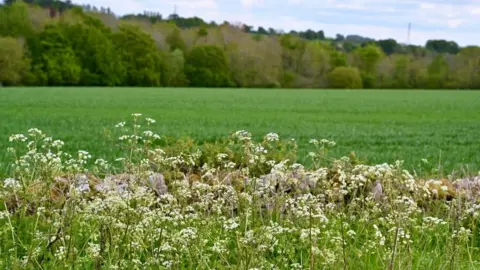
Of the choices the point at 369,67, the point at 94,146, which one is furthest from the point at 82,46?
the point at 94,146

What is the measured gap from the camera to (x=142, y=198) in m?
3.51

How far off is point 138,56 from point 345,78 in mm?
32183

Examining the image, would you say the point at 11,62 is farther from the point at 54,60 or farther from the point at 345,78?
the point at 345,78

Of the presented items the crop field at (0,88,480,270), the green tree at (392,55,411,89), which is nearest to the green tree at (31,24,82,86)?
the green tree at (392,55,411,89)

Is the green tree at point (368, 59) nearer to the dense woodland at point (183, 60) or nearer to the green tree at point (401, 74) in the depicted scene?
the dense woodland at point (183, 60)

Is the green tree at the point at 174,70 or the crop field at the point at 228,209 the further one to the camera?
the green tree at the point at 174,70

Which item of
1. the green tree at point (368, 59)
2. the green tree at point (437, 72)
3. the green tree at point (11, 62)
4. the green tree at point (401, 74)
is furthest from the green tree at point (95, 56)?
the green tree at point (437, 72)

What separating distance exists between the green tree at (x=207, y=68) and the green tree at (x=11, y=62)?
87.9ft

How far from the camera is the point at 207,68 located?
101 metres

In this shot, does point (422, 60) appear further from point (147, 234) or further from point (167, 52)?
point (147, 234)

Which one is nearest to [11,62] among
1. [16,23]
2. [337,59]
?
[16,23]

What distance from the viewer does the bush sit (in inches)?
4111

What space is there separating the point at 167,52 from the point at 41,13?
989 inches

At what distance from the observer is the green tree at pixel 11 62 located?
79.2 metres
